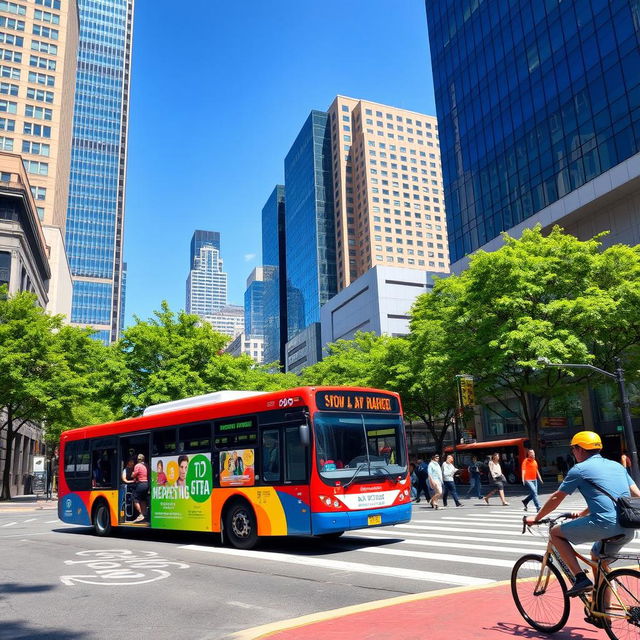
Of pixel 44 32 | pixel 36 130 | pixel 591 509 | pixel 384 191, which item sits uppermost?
pixel 384 191

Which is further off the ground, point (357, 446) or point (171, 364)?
point (171, 364)

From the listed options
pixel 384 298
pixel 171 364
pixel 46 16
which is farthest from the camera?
pixel 384 298

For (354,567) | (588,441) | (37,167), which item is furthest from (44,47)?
(588,441)

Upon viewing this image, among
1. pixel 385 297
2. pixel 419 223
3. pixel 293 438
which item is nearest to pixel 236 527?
pixel 293 438

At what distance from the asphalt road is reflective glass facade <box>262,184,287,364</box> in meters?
150

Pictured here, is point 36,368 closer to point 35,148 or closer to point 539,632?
point 539,632

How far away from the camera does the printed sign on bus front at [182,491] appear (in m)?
12.9


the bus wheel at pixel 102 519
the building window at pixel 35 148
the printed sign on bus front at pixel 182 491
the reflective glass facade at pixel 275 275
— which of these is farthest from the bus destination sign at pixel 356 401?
the reflective glass facade at pixel 275 275

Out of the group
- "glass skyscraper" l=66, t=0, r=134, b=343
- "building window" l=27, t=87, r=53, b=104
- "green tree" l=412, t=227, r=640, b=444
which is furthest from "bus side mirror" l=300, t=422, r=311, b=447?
"glass skyscraper" l=66, t=0, r=134, b=343

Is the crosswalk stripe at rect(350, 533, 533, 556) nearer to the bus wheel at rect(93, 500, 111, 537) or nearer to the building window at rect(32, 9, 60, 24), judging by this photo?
the bus wheel at rect(93, 500, 111, 537)

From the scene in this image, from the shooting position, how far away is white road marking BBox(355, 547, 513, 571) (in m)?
9.05

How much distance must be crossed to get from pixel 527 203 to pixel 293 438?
41.7 meters

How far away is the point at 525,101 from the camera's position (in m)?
48.9

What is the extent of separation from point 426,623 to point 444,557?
4.41 m
